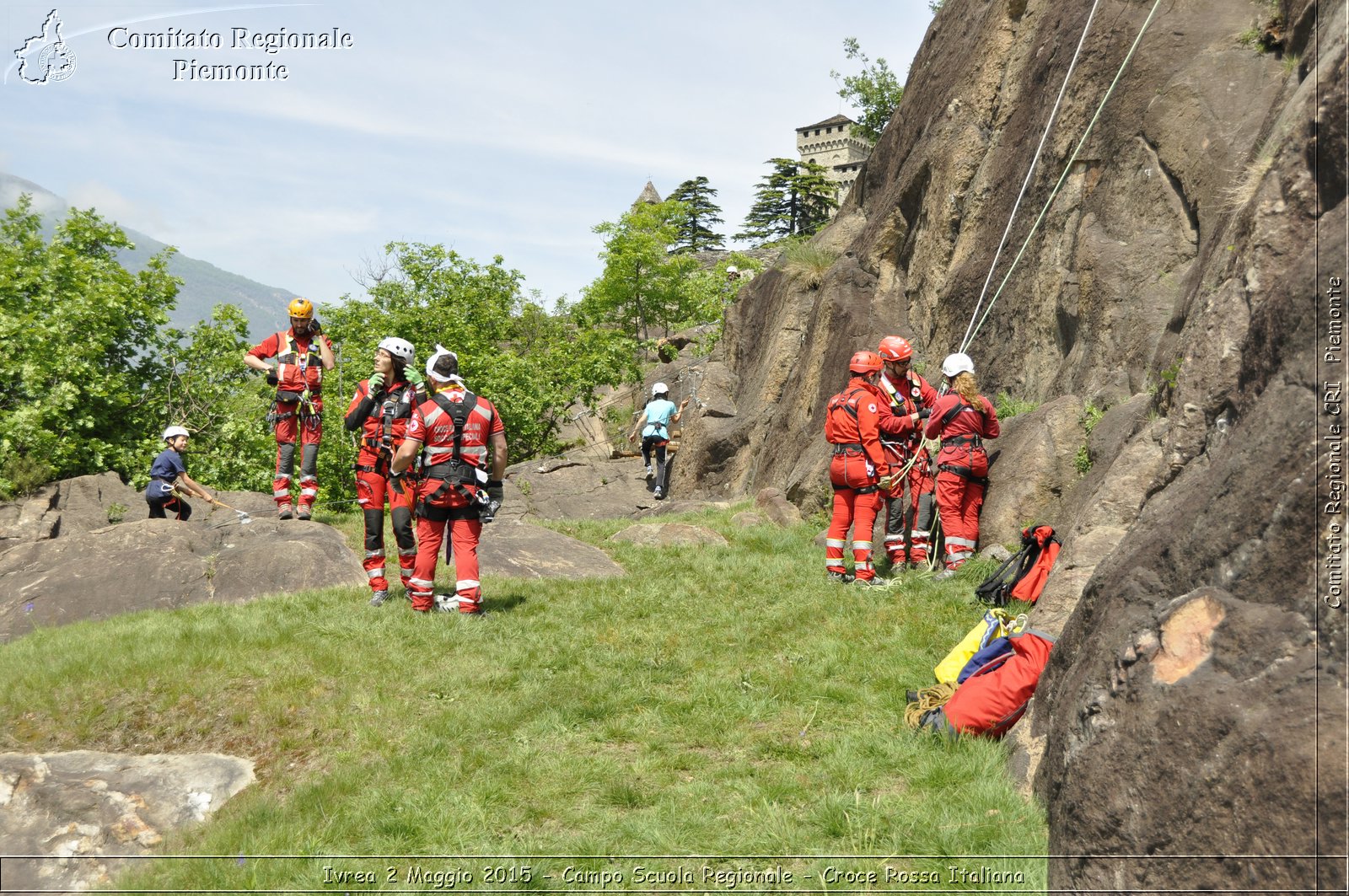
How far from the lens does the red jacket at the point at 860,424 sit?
10.9 metres

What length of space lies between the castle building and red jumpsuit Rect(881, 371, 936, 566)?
84622 millimetres

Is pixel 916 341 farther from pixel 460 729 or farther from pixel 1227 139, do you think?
pixel 460 729

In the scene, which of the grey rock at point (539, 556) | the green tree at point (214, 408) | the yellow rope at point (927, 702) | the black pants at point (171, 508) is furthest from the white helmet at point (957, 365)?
the green tree at point (214, 408)

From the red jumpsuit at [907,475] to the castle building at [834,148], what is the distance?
84.6 metres

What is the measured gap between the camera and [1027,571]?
9.23 meters

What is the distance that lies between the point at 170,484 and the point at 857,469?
394 inches

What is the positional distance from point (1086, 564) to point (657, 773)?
3.52m

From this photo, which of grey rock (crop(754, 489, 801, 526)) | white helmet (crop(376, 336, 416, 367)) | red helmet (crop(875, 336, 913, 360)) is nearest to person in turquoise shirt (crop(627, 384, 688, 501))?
grey rock (crop(754, 489, 801, 526))

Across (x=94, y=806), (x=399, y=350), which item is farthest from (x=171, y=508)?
(x=94, y=806)

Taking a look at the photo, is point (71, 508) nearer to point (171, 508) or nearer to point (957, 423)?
point (171, 508)

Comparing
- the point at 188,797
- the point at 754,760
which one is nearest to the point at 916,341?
the point at 754,760

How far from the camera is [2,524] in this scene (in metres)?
16.0

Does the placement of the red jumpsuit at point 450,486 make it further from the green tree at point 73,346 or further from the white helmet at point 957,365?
the green tree at point 73,346

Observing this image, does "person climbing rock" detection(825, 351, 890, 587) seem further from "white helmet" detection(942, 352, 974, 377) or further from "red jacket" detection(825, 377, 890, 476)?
"white helmet" detection(942, 352, 974, 377)
